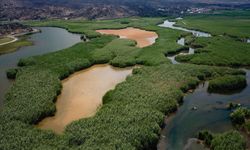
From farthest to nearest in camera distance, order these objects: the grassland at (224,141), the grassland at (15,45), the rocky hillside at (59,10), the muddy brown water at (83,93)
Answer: the rocky hillside at (59,10)
the grassland at (15,45)
the muddy brown water at (83,93)
the grassland at (224,141)

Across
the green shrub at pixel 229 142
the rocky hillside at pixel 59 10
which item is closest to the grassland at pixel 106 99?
the green shrub at pixel 229 142

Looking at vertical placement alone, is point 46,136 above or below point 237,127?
above

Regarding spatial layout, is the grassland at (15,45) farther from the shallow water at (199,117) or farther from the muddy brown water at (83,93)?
the shallow water at (199,117)

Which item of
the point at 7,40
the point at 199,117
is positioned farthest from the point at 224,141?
the point at 7,40

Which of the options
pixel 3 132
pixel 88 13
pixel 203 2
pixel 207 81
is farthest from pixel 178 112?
pixel 203 2

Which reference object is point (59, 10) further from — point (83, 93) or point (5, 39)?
→ point (83, 93)

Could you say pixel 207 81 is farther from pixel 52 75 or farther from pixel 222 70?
pixel 52 75
